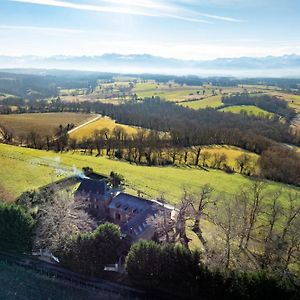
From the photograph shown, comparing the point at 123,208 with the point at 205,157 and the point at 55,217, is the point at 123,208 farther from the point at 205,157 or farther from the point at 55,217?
the point at 205,157

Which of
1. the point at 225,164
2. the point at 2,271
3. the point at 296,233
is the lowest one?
the point at 225,164

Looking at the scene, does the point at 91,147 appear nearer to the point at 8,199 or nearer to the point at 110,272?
the point at 8,199

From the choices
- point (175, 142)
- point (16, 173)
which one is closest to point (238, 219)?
point (16, 173)

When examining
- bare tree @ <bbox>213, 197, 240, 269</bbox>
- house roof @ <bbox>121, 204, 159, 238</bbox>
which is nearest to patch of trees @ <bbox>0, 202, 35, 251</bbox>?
house roof @ <bbox>121, 204, 159, 238</bbox>

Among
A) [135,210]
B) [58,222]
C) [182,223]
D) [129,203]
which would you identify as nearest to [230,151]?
[129,203]

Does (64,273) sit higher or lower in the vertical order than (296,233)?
lower

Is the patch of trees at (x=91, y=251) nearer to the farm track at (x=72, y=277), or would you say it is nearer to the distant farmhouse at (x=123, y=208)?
the farm track at (x=72, y=277)

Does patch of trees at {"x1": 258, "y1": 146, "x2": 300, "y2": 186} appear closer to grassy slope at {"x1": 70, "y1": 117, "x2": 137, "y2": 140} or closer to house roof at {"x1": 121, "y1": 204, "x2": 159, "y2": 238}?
house roof at {"x1": 121, "y1": 204, "x2": 159, "y2": 238}
